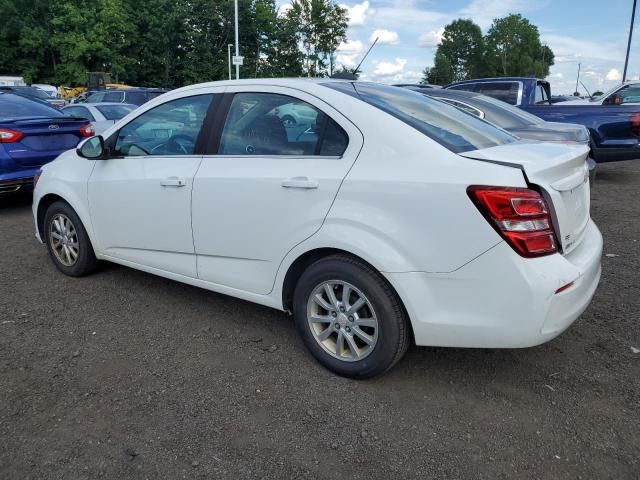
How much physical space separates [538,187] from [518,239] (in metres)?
0.29

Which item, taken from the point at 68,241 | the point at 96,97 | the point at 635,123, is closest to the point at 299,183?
the point at 68,241

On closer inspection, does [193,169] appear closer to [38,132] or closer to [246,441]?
[246,441]

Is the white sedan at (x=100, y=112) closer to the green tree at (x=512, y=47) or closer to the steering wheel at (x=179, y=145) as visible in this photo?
the steering wheel at (x=179, y=145)

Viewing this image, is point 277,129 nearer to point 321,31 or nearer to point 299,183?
point 299,183

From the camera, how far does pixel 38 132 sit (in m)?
6.70

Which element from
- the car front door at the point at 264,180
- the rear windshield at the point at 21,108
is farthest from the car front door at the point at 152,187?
the rear windshield at the point at 21,108

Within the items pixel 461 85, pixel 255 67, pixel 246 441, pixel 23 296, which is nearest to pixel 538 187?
pixel 246 441

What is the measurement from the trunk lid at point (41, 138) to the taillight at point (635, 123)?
27.2 feet

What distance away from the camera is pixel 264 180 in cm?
303

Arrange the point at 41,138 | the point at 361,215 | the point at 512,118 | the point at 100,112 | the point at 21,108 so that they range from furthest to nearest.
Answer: the point at 100,112 < the point at 21,108 < the point at 512,118 < the point at 41,138 < the point at 361,215

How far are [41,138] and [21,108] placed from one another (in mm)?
907

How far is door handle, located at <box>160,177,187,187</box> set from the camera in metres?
3.44

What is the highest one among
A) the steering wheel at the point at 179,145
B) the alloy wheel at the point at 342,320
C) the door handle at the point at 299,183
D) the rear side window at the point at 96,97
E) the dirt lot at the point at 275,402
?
the rear side window at the point at 96,97

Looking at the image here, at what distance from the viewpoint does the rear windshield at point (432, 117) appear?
9.25 ft
